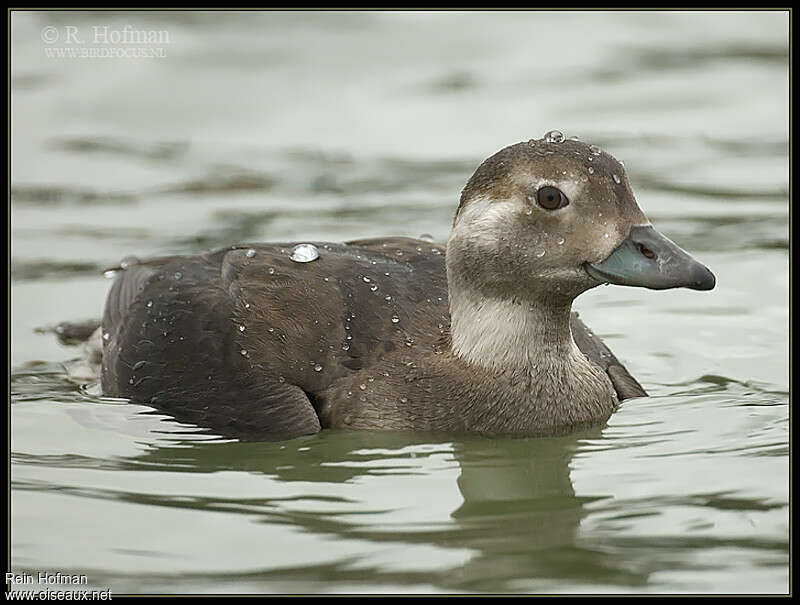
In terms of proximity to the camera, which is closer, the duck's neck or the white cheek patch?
the white cheek patch

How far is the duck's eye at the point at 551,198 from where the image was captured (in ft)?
23.5

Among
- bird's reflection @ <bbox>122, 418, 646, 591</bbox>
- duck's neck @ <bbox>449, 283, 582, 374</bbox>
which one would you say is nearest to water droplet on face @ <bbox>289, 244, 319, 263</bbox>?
duck's neck @ <bbox>449, 283, 582, 374</bbox>

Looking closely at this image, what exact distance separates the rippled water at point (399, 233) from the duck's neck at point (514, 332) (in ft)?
1.30

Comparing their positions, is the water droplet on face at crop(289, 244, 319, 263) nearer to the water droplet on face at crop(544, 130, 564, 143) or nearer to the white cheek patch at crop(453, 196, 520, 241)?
A: the white cheek patch at crop(453, 196, 520, 241)

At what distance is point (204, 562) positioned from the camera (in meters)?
6.03

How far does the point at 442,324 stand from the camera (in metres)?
7.86

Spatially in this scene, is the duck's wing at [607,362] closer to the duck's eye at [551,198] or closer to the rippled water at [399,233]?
the rippled water at [399,233]

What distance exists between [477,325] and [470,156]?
5.58m

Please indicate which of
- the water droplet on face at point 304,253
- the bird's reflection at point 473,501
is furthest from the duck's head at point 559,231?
the water droplet on face at point 304,253

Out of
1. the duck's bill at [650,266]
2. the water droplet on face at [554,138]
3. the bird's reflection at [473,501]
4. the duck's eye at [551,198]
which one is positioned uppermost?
the water droplet on face at [554,138]

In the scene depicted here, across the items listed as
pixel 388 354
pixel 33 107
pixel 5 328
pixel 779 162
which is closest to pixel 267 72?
pixel 33 107

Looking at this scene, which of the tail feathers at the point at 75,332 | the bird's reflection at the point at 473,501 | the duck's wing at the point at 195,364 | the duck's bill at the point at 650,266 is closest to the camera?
the bird's reflection at the point at 473,501

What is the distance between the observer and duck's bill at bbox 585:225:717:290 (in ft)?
22.6

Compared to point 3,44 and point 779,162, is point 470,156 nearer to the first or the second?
point 779,162
